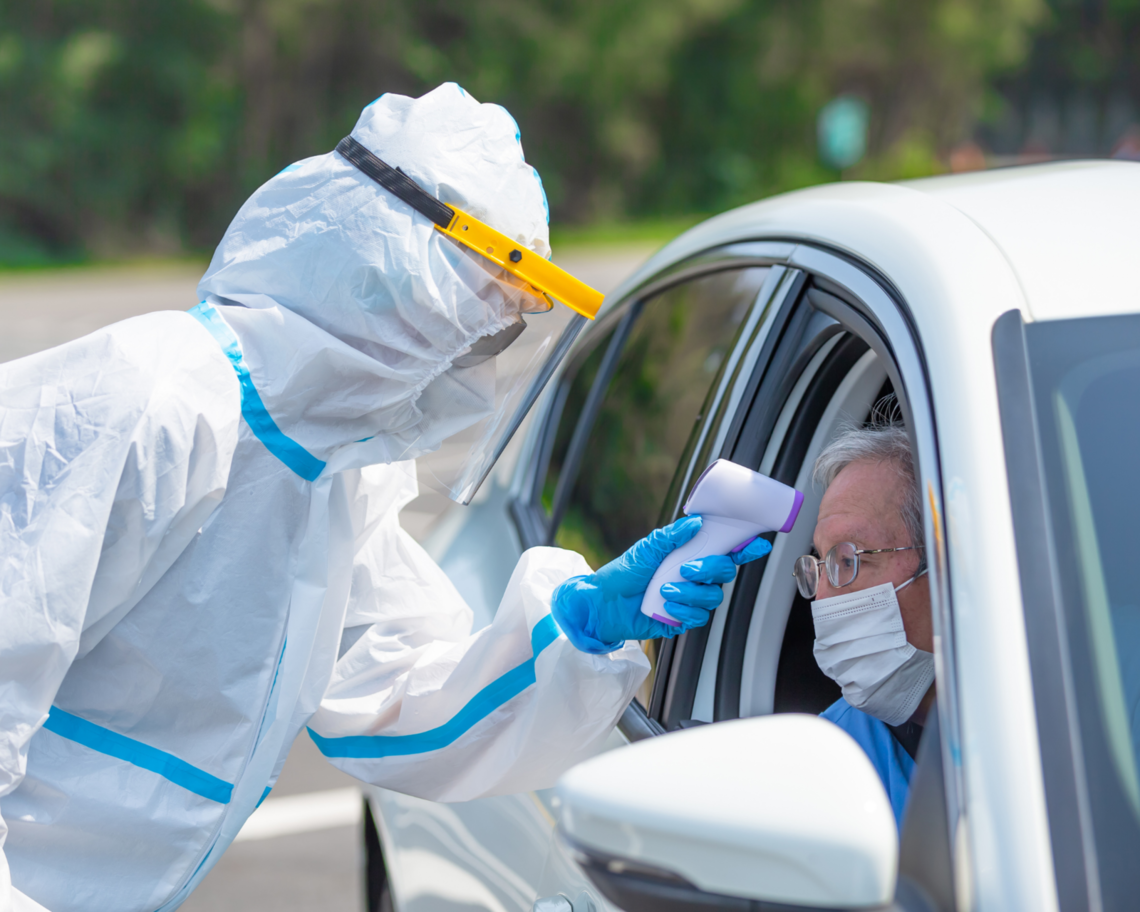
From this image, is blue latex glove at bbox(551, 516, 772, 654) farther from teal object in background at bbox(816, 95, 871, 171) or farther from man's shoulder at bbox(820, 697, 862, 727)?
teal object in background at bbox(816, 95, 871, 171)

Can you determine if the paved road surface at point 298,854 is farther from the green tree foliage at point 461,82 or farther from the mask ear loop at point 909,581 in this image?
the green tree foliage at point 461,82

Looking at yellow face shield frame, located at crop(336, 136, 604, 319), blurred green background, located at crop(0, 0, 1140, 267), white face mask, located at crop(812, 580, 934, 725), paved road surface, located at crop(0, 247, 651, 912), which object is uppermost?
blurred green background, located at crop(0, 0, 1140, 267)

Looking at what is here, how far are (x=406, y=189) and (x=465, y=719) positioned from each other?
2.65 feet

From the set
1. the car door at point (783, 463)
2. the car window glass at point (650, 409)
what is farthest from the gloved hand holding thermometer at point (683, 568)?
the car window glass at point (650, 409)

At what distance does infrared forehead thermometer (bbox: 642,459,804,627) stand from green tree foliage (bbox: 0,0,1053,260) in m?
16.3

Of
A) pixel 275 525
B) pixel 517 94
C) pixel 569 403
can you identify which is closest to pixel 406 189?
pixel 275 525

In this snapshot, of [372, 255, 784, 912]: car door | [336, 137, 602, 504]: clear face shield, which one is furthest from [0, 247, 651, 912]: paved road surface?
[336, 137, 602, 504]: clear face shield

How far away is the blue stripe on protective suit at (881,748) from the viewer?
1.60m

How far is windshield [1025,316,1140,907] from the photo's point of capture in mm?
1053

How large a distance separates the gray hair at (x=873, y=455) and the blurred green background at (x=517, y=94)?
16.4 metres

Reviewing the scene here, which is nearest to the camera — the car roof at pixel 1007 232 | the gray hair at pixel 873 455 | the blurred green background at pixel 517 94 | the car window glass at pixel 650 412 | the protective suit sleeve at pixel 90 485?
the car roof at pixel 1007 232

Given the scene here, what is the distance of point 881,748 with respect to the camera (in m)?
1.65

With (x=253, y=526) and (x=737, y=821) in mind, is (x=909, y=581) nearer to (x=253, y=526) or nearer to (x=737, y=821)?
(x=737, y=821)

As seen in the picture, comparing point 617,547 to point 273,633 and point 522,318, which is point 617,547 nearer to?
point 522,318
